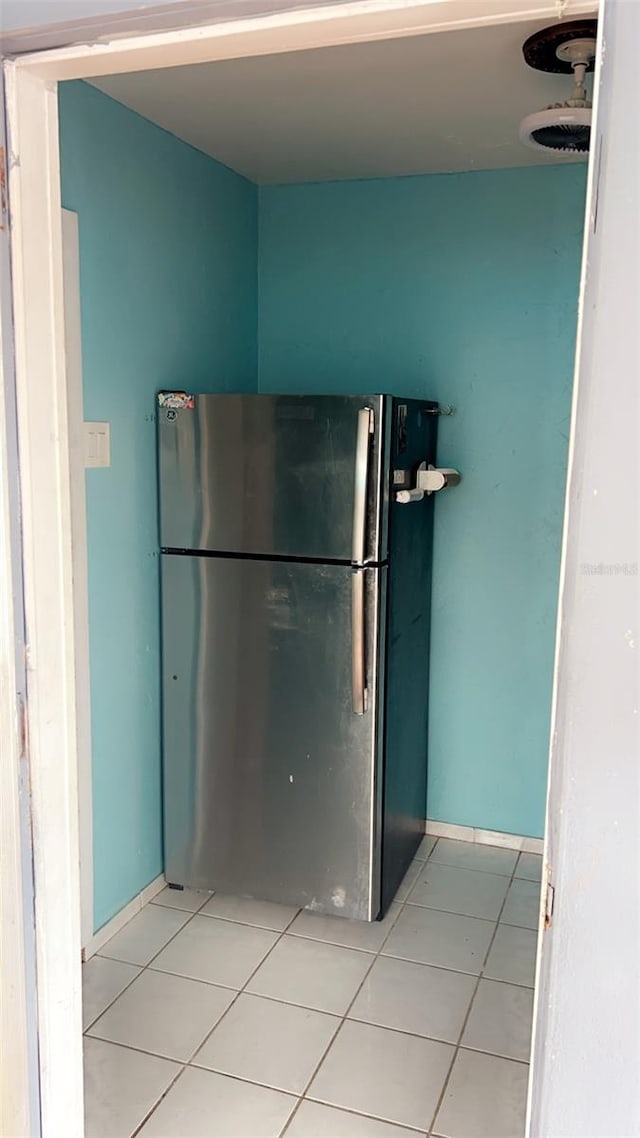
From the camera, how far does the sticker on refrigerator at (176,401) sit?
2.54 metres

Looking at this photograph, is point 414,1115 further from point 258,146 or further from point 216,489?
point 258,146

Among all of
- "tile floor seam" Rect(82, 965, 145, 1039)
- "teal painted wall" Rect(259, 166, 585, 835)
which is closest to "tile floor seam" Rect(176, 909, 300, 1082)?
"tile floor seam" Rect(82, 965, 145, 1039)

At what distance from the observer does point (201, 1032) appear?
7.11 feet

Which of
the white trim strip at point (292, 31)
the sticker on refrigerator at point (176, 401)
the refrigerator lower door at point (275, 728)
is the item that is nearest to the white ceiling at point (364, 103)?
the sticker on refrigerator at point (176, 401)

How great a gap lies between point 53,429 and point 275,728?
1503 millimetres

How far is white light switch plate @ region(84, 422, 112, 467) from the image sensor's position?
7.59ft

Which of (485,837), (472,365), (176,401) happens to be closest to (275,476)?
(176,401)

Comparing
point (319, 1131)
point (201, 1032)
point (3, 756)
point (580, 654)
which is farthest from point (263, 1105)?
point (580, 654)

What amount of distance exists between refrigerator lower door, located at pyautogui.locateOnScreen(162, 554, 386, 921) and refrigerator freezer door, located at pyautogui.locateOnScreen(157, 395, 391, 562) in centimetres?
7

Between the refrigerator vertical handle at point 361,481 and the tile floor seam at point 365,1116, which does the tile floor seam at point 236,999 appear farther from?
the refrigerator vertical handle at point 361,481

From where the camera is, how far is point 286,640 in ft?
8.33

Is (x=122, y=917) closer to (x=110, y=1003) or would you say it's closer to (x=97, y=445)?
(x=110, y=1003)

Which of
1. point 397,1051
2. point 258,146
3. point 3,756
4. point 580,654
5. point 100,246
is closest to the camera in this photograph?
point 580,654

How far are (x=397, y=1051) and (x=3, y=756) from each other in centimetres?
140
